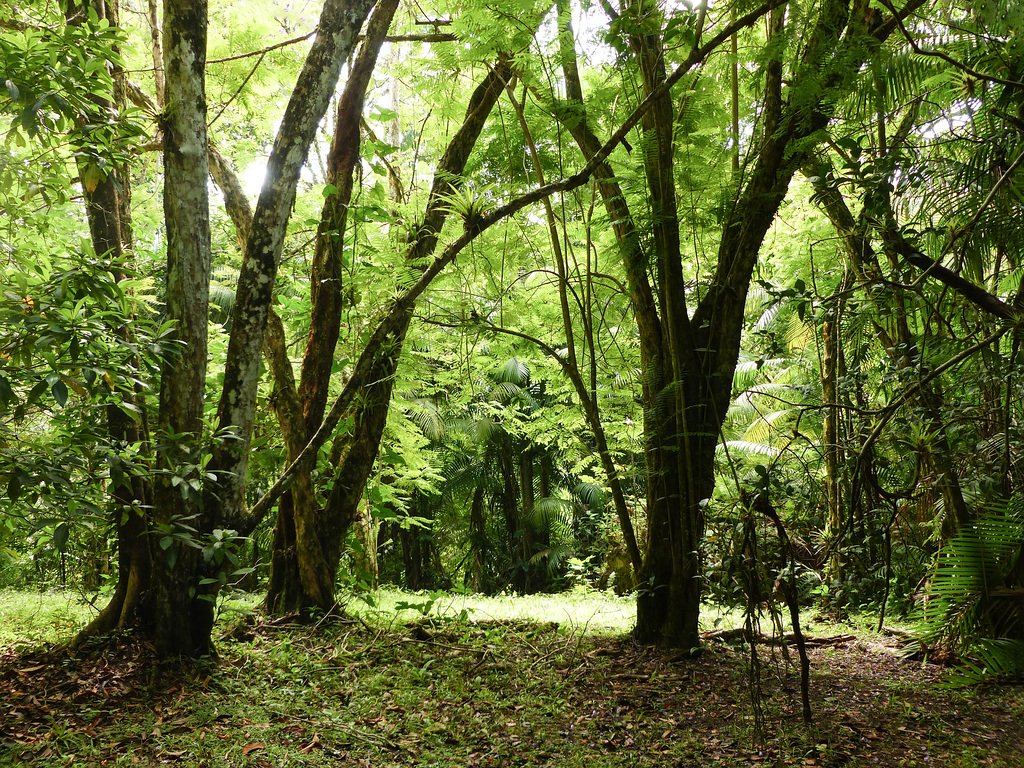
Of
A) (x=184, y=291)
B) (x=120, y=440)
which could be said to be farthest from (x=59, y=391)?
(x=184, y=291)

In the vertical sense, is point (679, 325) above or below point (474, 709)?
above

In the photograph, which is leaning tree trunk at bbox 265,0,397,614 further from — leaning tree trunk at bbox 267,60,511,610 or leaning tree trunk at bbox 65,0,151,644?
leaning tree trunk at bbox 65,0,151,644

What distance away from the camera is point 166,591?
3.37 m

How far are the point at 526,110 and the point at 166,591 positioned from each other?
379 centimetres

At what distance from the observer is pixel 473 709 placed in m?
3.38

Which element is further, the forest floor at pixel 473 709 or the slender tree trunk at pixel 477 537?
the slender tree trunk at pixel 477 537

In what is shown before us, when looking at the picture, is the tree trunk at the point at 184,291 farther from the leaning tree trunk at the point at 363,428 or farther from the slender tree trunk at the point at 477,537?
the slender tree trunk at the point at 477,537

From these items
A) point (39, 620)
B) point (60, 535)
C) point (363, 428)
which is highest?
point (363, 428)

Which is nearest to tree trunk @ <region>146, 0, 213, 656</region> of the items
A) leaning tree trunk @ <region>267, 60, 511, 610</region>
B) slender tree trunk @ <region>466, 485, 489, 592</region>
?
leaning tree trunk @ <region>267, 60, 511, 610</region>

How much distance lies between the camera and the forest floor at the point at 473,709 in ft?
9.06

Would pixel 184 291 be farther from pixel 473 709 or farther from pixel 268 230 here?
pixel 473 709

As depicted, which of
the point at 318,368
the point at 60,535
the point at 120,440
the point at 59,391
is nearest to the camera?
the point at 59,391

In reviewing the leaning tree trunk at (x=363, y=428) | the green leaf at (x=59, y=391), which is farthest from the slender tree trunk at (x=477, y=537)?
the green leaf at (x=59, y=391)

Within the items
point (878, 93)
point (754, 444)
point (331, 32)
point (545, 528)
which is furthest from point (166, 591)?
point (545, 528)
